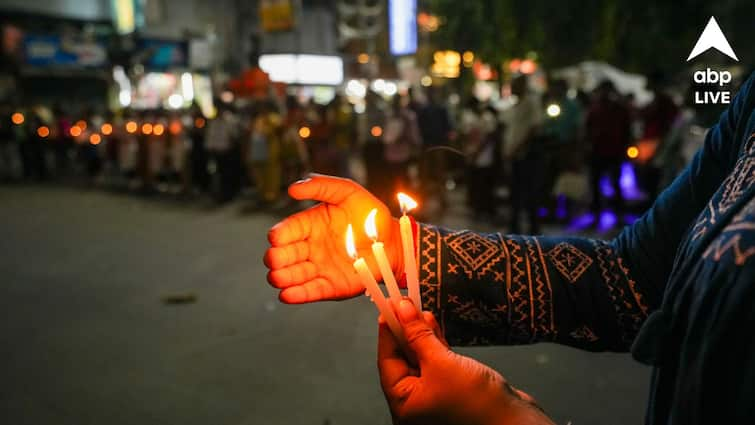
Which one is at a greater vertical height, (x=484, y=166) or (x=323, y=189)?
(x=323, y=189)

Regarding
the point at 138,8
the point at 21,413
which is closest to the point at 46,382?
the point at 21,413

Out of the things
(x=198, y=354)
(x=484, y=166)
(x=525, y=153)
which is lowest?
(x=198, y=354)

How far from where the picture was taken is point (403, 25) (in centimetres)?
1978

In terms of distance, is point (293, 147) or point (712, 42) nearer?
point (712, 42)

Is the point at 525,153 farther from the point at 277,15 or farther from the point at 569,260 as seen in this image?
the point at 277,15

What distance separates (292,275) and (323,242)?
12 cm

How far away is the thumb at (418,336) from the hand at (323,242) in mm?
417

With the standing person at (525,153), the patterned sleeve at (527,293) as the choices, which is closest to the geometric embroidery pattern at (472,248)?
the patterned sleeve at (527,293)

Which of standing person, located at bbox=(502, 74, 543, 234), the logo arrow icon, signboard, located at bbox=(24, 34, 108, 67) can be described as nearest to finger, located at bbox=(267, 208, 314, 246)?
the logo arrow icon

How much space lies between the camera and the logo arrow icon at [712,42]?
1.75 meters

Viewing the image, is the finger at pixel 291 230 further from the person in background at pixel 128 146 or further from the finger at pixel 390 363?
the person in background at pixel 128 146

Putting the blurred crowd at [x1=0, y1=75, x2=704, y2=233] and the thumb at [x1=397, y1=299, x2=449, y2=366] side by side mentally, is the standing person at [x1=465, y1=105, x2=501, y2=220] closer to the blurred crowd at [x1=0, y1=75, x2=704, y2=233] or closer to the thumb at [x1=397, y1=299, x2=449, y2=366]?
the blurred crowd at [x1=0, y1=75, x2=704, y2=233]

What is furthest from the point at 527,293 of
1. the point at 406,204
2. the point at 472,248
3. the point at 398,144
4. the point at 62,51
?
the point at 62,51

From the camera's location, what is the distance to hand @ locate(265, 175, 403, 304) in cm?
134
